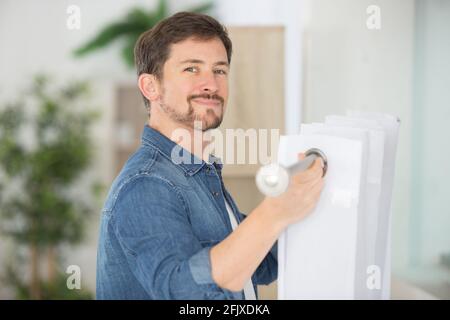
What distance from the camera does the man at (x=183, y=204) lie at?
46 centimetres

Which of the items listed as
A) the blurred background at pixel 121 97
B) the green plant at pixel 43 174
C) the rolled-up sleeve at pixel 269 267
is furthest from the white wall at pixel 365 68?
the green plant at pixel 43 174

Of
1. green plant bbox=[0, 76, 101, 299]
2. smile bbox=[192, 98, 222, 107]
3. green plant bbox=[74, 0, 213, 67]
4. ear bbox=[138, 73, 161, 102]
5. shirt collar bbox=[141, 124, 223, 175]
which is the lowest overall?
green plant bbox=[0, 76, 101, 299]

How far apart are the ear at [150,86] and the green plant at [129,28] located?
189 centimetres

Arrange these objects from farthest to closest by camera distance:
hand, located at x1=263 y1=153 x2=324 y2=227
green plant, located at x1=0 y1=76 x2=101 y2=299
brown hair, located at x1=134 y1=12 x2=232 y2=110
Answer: green plant, located at x1=0 y1=76 x2=101 y2=299, brown hair, located at x1=134 y1=12 x2=232 y2=110, hand, located at x1=263 y1=153 x2=324 y2=227

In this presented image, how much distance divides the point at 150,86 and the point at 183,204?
130mm

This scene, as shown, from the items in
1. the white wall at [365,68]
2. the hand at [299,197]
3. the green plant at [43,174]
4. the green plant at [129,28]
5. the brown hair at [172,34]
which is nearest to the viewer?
the hand at [299,197]

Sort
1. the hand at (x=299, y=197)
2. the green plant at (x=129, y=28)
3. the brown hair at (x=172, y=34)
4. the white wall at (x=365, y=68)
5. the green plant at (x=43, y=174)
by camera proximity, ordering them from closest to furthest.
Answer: the hand at (x=299, y=197)
the brown hair at (x=172, y=34)
the white wall at (x=365, y=68)
the green plant at (x=43, y=174)
the green plant at (x=129, y=28)

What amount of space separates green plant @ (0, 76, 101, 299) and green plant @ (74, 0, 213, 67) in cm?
23

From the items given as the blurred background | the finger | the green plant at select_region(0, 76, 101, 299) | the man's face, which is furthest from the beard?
the green plant at select_region(0, 76, 101, 299)

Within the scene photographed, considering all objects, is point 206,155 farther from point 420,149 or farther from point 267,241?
point 420,149

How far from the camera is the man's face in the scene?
0.54 m

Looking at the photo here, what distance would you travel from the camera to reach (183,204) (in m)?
0.53

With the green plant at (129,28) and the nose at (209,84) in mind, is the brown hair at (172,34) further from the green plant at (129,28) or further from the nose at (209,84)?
the green plant at (129,28)

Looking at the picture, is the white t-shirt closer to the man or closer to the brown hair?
the man
